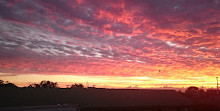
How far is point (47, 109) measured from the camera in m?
16.2

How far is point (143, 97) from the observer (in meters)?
32.7

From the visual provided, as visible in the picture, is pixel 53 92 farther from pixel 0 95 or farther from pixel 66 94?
pixel 0 95

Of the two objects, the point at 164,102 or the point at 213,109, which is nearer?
the point at 164,102

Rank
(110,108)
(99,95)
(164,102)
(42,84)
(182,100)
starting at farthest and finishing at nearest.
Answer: (42,84) → (182,100) → (164,102) → (99,95) → (110,108)

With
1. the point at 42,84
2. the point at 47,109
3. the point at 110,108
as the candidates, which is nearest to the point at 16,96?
the point at 47,109

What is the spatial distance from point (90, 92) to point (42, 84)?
201 feet

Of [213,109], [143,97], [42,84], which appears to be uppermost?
[42,84]

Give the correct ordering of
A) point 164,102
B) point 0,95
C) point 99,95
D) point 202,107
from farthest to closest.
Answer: point 202,107 → point 164,102 → point 99,95 → point 0,95

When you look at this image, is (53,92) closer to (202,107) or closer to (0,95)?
(0,95)

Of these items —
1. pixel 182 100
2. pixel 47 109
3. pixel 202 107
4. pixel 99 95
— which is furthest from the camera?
pixel 202 107

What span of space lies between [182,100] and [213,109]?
10.3m

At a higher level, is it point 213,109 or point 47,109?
point 47,109

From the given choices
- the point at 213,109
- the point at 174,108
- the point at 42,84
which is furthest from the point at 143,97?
the point at 42,84

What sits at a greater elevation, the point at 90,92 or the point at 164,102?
the point at 90,92
